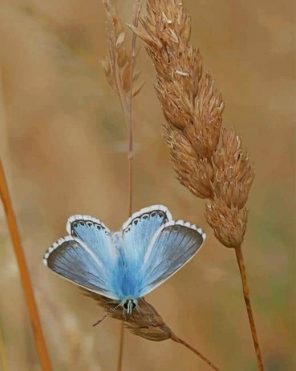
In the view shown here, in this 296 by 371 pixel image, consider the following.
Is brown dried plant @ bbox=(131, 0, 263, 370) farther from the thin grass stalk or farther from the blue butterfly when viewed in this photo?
the thin grass stalk

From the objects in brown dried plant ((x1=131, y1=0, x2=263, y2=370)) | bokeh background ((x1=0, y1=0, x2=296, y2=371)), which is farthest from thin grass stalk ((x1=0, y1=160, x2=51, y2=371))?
brown dried plant ((x1=131, y1=0, x2=263, y2=370))

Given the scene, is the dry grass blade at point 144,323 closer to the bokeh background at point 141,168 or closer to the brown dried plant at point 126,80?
the brown dried plant at point 126,80

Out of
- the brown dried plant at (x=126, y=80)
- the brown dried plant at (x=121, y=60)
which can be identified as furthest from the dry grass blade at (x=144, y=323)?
the brown dried plant at (x=121, y=60)

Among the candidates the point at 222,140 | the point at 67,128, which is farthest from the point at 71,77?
the point at 222,140

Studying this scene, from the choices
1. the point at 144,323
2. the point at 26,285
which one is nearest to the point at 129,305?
the point at 144,323

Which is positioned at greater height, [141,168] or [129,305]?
[141,168]

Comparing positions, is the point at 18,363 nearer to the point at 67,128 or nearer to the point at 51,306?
the point at 51,306

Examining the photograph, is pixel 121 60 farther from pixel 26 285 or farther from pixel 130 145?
pixel 26 285
